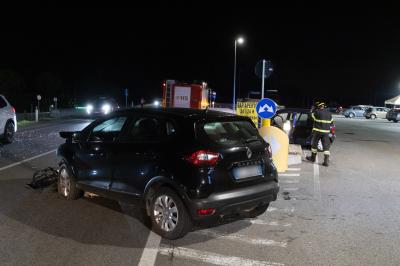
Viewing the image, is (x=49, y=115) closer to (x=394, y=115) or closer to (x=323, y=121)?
(x=394, y=115)

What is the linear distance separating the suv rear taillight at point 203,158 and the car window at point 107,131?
1606mm

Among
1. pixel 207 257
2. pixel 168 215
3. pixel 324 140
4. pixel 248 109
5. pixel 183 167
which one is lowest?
pixel 207 257

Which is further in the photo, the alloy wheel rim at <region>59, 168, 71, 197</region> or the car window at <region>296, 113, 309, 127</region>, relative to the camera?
the car window at <region>296, 113, 309, 127</region>

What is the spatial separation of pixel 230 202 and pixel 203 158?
2.11ft

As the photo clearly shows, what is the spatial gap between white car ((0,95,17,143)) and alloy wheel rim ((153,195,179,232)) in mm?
10953

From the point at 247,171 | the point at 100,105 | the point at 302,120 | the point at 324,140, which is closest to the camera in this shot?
the point at 247,171

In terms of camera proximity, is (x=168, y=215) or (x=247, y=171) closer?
(x=168, y=215)

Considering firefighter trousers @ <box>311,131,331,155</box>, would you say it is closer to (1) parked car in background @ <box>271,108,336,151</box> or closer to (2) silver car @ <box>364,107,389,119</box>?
(1) parked car in background @ <box>271,108,336,151</box>

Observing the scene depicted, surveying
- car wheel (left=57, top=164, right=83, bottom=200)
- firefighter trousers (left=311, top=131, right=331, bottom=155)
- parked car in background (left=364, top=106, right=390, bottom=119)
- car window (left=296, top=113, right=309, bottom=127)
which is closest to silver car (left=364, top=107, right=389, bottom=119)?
parked car in background (left=364, top=106, right=390, bottom=119)

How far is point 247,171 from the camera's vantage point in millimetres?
5914

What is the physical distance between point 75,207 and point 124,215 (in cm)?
94

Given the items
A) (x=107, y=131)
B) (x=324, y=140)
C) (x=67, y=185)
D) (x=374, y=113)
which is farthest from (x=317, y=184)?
(x=374, y=113)

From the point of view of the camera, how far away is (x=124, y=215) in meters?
6.71

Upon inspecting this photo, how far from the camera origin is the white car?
1520cm
